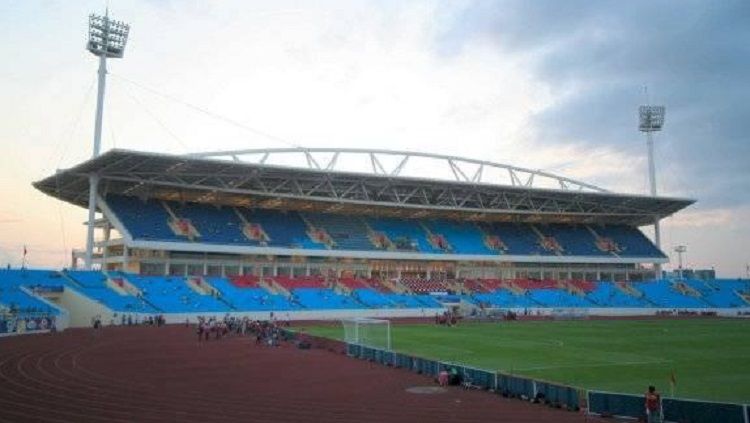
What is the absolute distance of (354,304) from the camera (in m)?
63.2

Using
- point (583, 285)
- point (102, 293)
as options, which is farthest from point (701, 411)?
point (583, 285)

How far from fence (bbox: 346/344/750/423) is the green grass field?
3.60 metres

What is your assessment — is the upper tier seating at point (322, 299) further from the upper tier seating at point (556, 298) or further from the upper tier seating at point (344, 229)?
the upper tier seating at point (556, 298)

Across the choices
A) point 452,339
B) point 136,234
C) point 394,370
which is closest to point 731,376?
point 394,370

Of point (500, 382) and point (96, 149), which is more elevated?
point (96, 149)

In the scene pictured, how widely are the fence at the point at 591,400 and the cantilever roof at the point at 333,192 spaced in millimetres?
38857

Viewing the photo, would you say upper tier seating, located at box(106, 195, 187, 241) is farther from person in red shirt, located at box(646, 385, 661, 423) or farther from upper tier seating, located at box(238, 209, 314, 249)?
person in red shirt, located at box(646, 385, 661, 423)

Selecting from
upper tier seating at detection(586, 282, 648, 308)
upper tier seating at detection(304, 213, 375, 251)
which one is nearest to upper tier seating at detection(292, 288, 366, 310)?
upper tier seating at detection(304, 213, 375, 251)

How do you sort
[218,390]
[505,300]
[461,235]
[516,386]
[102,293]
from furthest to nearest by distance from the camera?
1. [461,235]
2. [505,300]
3. [102,293]
4. [218,390]
5. [516,386]

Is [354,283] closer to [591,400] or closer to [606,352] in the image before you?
[606,352]

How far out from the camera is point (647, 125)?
8862cm

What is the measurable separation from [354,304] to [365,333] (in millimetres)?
24010

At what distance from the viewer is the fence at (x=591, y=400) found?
15203 millimetres

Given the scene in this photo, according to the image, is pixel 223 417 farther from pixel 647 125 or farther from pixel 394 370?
pixel 647 125
